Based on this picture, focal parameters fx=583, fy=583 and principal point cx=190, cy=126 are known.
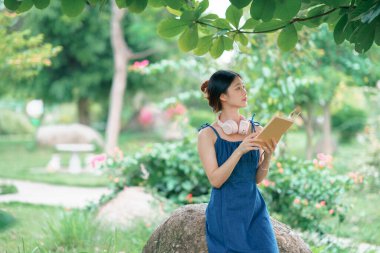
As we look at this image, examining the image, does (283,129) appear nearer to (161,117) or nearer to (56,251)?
(56,251)

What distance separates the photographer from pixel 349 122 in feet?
69.2

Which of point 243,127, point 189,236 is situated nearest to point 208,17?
point 243,127

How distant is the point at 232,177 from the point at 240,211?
0.55 ft

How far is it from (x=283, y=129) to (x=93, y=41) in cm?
1570

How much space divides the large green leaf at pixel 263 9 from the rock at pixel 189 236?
150 cm

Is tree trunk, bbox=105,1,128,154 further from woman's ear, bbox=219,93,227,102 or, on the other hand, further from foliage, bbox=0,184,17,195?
woman's ear, bbox=219,93,227,102

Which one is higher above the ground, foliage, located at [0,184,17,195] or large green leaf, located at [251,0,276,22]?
large green leaf, located at [251,0,276,22]

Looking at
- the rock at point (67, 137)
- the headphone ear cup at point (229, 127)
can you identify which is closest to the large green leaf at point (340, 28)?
the headphone ear cup at point (229, 127)

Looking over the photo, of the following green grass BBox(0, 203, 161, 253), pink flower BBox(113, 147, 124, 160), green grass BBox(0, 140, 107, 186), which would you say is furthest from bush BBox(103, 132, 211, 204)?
green grass BBox(0, 140, 107, 186)

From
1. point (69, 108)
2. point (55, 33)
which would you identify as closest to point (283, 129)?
point (55, 33)

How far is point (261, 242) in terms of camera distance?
9.39ft

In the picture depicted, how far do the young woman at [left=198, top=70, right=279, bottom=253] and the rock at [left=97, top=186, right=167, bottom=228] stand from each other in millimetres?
2826

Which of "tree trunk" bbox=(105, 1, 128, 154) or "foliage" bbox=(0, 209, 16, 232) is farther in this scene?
"tree trunk" bbox=(105, 1, 128, 154)

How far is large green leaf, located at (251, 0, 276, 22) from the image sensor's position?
2.02 metres
